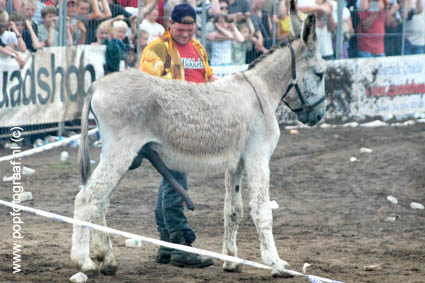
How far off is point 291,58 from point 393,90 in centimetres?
1136

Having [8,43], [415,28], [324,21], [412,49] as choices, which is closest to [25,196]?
[8,43]

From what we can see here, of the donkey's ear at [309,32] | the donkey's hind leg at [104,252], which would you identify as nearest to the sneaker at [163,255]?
the donkey's hind leg at [104,252]

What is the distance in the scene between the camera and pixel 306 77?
23.9 ft

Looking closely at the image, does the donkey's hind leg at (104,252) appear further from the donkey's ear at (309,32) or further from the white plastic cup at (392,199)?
the white plastic cup at (392,199)

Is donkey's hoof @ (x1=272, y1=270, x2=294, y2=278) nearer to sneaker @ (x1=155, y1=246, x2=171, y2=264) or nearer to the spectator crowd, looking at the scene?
sneaker @ (x1=155, y1=246, x2=171, y2=264)

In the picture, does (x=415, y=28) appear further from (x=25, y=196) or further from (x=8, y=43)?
(x=25, y=196)

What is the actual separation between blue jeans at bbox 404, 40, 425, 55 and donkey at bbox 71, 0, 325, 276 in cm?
1180

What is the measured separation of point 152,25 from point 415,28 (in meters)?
7.74

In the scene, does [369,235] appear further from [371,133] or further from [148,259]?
[371,133]

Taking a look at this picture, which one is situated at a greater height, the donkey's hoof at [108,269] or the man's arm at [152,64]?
the man's arm at [152,64]

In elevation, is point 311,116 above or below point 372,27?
above

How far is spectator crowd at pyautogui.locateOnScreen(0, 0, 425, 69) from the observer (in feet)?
40.9

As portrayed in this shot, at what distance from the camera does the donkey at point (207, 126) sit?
6.24 metres

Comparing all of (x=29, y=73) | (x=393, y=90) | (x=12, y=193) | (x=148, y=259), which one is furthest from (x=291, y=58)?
(x=393, y=90)
